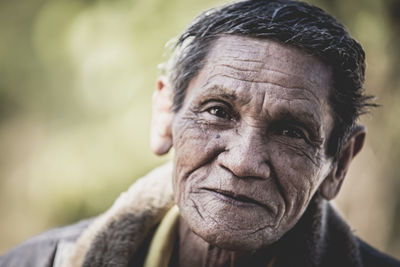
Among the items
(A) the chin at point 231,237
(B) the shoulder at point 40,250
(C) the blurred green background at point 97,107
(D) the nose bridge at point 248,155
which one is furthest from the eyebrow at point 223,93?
(C) the blurred green background at point 97,107

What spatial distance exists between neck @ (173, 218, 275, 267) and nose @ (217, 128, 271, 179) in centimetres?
70

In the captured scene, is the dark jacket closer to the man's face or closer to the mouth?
the man's face

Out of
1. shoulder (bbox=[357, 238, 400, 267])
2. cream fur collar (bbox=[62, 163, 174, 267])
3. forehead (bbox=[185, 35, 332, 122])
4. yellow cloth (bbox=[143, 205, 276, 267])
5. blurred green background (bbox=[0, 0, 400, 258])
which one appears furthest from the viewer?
blurred green background (bbox=[0, 0, 400, 258])

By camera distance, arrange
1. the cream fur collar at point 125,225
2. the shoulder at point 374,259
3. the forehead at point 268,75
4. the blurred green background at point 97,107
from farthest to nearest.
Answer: the blurred green background at point 97,107 < the shoulder at point 374,259 < the cream fur collar at point 125,225 < the forehead at point 268,75

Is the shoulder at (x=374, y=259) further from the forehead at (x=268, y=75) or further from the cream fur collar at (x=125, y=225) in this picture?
the cream fur collar at (x=125, y=225)

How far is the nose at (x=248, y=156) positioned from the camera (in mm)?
1773

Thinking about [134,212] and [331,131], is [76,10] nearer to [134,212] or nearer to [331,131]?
[134,212]

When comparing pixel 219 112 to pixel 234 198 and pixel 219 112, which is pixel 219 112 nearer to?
pixel 219 112

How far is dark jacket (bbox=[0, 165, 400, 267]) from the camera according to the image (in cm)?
217

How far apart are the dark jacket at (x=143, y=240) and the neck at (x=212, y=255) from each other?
97 millimetres

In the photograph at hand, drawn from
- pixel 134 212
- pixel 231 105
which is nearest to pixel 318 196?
pixel 231 105

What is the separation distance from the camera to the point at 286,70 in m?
1.89

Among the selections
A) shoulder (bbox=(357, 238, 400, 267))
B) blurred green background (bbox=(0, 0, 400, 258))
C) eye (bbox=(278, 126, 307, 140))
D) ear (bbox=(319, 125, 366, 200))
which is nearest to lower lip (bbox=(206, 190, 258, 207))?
eye (bbox=(278, 126, 307, 140))

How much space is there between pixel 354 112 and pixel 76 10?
451cm
